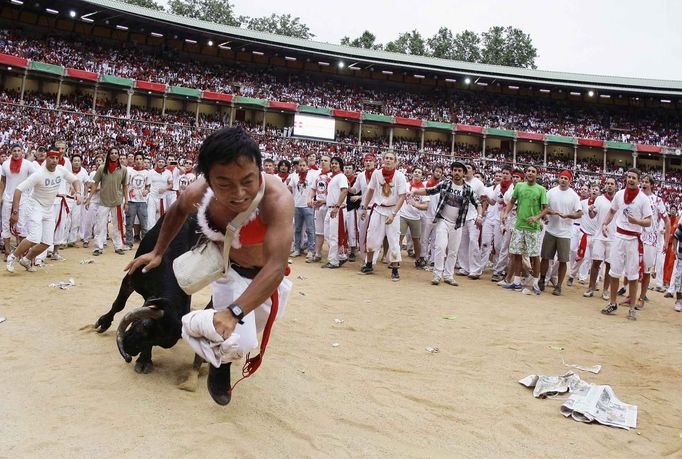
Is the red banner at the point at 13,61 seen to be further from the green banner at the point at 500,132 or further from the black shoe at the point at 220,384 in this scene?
the black shoe at the point at 220,384

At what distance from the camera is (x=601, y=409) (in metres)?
3.35

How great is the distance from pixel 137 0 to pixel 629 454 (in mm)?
74942

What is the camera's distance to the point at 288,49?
3822 cm

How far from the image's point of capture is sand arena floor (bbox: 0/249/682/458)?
A: 2664 mm

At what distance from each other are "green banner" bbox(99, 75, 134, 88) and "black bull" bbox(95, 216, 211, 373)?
35.9 meters

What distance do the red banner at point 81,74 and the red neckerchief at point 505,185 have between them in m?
34.1

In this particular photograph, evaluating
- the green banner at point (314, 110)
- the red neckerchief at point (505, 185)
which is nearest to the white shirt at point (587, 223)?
the red neckerchief at point (505, 185)

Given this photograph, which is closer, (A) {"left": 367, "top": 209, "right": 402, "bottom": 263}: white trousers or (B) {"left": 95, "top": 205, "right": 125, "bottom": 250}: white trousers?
(A) {"left": 367, "top": 209, "right": 402, "bottom": 263}: white trousers

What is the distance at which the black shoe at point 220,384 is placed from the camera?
111 inches

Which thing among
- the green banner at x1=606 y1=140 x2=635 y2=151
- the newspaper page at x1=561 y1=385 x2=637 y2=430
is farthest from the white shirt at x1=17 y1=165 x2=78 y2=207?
the green banner at x1=606 y1=140 x2=635 y2=151

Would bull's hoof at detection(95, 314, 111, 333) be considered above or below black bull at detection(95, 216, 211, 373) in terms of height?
below

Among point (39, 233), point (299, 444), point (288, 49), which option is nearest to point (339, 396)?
point (299, 444)

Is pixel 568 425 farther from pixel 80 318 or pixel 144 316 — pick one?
pixel 80 318

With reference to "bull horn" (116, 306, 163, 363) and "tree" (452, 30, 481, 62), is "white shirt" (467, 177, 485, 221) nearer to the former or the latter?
"bull horn" (116, 306, 163, 363)
